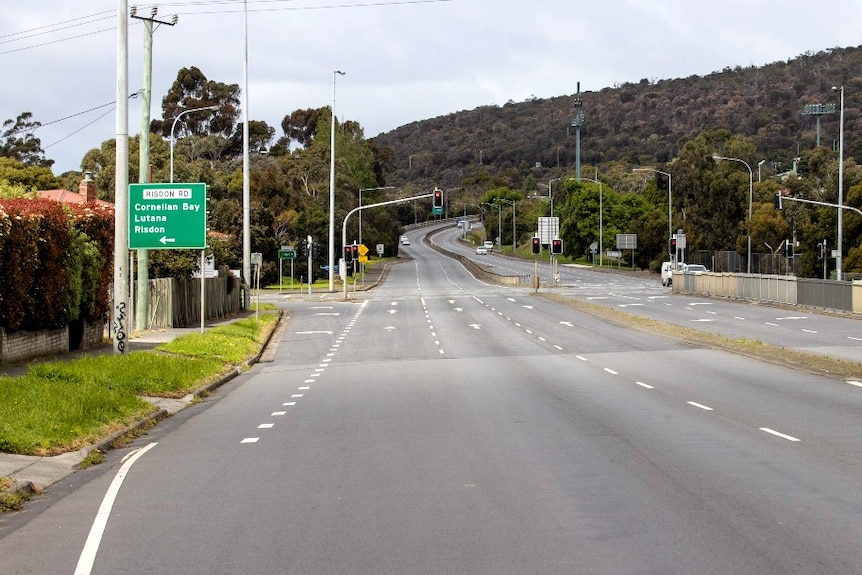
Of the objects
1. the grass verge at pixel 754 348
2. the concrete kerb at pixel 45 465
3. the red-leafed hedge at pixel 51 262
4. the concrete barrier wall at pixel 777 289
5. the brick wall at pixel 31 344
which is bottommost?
the concrete kerb at pixel 45 465

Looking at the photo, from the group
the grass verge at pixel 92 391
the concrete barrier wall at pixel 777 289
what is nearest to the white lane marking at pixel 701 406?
the grass verge at pixel 92 391

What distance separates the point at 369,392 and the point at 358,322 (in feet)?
80.4

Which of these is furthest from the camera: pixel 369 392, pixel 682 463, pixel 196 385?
pixel 196 385

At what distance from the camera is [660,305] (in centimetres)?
5491

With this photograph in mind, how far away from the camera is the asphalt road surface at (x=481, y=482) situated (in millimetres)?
8156

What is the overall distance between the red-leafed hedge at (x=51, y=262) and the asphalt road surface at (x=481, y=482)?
17.0ft

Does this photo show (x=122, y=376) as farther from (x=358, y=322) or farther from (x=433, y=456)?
(x=358, y=322)

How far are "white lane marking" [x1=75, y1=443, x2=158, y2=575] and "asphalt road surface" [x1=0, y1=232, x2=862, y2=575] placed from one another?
41 millimetres

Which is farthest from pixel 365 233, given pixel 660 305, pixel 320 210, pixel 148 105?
pixel 148 105

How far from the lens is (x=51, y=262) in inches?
1027

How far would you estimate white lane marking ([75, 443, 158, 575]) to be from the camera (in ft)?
26.7

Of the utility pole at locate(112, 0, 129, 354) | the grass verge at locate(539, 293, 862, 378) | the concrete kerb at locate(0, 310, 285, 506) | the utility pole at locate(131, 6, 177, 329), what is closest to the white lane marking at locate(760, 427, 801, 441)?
the grass verge at locate(539, 293, 862, 378)

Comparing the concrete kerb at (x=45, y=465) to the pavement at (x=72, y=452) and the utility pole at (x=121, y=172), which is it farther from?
the utility pole at (x=121, y=172)

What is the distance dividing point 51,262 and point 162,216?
434cm
